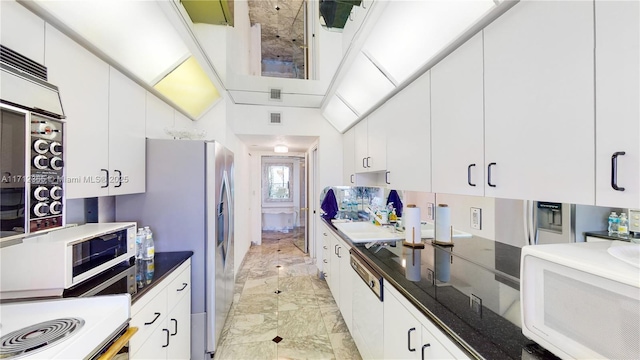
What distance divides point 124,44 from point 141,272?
141 cm

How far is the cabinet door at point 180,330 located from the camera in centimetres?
154

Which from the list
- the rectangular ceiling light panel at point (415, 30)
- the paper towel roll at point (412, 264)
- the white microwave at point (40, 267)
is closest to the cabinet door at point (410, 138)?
the rectangular ceiling light panel at point (415, 30)

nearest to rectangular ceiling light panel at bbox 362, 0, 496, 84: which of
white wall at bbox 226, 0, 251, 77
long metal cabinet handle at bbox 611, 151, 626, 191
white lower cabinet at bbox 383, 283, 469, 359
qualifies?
long metal cabinet handle at bbox 611, 151, 626, 191

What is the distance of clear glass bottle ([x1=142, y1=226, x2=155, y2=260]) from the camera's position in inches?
66.9

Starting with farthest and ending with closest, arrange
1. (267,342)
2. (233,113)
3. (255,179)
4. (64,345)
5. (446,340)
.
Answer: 1. (255,179)
2. (233,113)
3. (267,342)
4. (446,340)
5. (64,345)

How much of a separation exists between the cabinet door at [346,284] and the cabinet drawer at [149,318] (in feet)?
4.49

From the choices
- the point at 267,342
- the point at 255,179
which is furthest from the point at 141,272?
the point at 255,179

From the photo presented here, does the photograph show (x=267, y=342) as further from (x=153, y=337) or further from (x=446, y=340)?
(x=446, y=340)

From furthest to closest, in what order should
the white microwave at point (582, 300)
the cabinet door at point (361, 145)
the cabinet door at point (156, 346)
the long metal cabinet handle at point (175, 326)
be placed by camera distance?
the cabinet door at point (361, 145)
the long metal cabinet handle at point (175, 326)
the cabinet door at point (156, 346)
the white microwave at point (582, 300)

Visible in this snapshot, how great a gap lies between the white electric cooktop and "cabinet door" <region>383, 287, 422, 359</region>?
126 cm

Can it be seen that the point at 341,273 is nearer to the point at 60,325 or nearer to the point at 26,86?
the point at 60,325

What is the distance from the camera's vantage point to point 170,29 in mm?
1646

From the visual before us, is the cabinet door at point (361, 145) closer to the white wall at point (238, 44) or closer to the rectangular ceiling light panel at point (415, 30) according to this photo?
the rectangular ceiling light panel at point (415, 30)

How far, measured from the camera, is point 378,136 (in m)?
2.31
